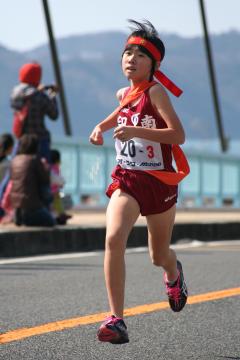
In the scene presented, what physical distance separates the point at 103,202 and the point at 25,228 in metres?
11.1

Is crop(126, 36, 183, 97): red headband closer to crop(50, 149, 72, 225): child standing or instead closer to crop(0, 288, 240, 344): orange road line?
crop(0, 288, 240, 344): orange road line

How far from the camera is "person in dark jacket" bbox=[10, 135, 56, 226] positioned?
12844 mm

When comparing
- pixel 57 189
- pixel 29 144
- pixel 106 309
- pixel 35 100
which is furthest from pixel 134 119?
pixel 57 189

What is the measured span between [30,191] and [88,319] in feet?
19.7

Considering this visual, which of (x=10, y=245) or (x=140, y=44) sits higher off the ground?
(x=140, y=44)

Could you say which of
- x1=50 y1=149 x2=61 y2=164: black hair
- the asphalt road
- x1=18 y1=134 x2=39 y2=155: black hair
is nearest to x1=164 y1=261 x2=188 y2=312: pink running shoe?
the asphalt road

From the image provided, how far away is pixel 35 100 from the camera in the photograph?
13.4 meters

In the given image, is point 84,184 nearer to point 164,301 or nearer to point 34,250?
point 34,250

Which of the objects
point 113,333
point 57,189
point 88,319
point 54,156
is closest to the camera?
point 113,333

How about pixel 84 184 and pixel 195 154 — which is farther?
pixel 195 154

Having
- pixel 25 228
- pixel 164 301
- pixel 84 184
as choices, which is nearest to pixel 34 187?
pixel 25 228

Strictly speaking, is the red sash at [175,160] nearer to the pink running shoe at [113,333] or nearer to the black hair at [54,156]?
the pink running shoe at [113,333]

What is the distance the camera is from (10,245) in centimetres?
1197

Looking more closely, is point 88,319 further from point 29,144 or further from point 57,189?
point 57,189
